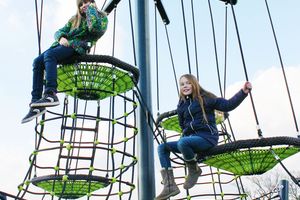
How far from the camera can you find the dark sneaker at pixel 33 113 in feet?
9.38

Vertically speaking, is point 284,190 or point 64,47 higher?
point 64,47

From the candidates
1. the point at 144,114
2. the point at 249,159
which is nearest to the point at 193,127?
the point at 249,159

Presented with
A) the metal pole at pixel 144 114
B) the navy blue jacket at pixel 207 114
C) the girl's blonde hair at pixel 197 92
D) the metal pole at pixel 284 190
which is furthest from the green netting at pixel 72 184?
the metal pole at pixel 284 190

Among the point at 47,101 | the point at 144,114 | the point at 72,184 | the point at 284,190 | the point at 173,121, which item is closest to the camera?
the point at 284,190

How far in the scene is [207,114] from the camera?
3.21 meters

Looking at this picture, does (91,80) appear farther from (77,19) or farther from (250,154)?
(250,154)

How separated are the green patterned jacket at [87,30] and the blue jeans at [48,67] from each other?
122 mm

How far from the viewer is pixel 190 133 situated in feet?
10.5

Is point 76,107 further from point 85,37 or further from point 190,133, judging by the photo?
point 190,133

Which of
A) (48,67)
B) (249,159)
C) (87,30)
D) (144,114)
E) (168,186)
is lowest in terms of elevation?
(168,186)

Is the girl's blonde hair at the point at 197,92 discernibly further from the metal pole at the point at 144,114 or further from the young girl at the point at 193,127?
the metal pole at the point at 144,114

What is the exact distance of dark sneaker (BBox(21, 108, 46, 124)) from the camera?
2860 millimetres

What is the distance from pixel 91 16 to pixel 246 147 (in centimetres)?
143

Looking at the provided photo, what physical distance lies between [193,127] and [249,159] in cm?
44
